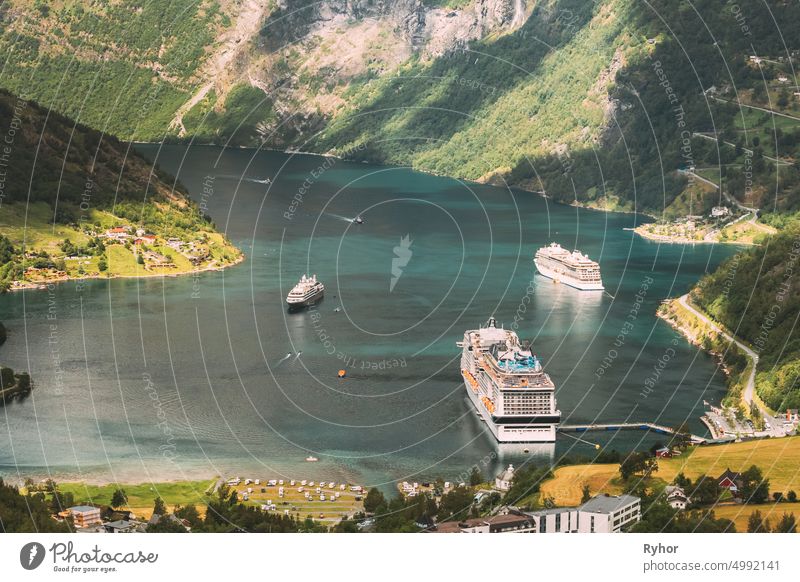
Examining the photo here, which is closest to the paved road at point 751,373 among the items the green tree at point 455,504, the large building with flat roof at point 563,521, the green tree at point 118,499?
the green tree at point 455,504

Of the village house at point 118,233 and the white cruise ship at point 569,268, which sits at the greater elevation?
the village house at point 118,233

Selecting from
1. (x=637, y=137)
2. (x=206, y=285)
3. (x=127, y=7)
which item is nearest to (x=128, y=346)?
(x=206, y=285)

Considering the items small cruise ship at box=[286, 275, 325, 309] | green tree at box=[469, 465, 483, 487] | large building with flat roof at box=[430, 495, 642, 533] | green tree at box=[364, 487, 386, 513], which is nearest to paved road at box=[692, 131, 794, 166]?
small cruise ship at box=[286, 275, 325, 309]

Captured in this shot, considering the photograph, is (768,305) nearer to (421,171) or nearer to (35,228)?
(35,228)

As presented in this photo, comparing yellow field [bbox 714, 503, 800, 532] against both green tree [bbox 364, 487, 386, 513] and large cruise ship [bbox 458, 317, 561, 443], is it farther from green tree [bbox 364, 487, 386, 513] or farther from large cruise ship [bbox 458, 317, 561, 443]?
large cruise ship [bbox 458, 317, 561, 443]

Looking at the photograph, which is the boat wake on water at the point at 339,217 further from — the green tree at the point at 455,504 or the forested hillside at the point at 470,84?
the green tree at the point at 455,504

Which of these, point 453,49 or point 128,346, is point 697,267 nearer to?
point 128,346

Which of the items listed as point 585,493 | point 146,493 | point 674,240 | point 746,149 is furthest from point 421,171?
point 585,493

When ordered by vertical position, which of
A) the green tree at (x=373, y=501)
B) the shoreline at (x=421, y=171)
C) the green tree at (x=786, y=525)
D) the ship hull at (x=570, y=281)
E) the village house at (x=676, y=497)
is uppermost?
the green tree at (x=786, y=525)
